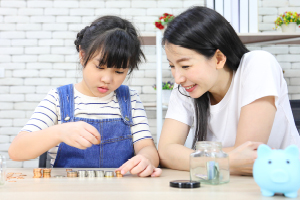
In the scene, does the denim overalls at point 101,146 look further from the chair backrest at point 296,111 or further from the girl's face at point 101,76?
the chair backrest at point 296,111

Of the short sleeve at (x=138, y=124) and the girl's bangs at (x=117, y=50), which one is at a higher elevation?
the girl's bangs at (x=117, y=50)

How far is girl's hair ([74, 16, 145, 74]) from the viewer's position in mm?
1304

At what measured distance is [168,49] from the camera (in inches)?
48.4

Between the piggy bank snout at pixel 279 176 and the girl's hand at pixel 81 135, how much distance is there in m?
0.55

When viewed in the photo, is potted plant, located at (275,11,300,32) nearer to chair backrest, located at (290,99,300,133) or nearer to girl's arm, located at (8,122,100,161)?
chair backrest, located at (290,99,300,133)

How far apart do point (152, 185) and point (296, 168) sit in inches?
13.5

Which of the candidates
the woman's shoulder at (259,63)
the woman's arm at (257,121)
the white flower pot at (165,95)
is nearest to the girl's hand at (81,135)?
the woman's arm at (257,121)

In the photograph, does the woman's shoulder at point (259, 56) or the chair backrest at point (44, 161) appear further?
the chair backrest at point (44, 161)

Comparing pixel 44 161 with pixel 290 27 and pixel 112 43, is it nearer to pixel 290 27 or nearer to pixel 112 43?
pixel 112 43

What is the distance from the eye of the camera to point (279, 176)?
64 centimetres

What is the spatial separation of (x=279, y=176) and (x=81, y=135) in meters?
0.61

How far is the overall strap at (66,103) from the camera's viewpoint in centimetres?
141

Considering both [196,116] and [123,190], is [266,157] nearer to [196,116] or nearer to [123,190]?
[123,190]

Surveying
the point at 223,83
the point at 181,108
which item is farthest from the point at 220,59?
the point at 181,108
